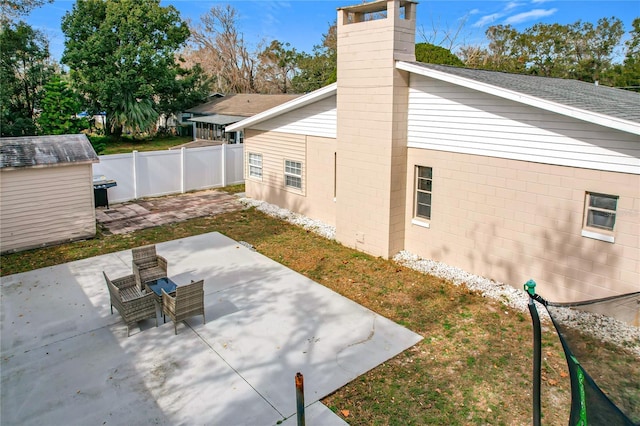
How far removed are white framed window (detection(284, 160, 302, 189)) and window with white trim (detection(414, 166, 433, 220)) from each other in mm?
5210

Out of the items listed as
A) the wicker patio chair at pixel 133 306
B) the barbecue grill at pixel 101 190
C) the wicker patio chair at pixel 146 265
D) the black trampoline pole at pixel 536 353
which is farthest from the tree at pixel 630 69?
the wicker patio chair at pixel 133 306

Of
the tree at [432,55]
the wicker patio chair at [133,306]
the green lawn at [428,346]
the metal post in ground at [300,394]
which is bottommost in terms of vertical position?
the green lawn at [428,346]

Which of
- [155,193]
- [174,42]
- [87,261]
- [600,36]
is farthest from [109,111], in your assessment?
[600,36]

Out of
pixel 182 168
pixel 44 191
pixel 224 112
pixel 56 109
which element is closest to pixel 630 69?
pixel 224 112

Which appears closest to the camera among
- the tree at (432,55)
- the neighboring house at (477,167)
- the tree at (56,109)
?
the neighboring house at (477,167)

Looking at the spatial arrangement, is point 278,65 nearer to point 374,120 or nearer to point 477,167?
point 374,120

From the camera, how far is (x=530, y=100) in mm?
8836

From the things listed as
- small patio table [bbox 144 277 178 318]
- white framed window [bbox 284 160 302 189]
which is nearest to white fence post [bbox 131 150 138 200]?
white framed window [bbox 284 160 302 189]

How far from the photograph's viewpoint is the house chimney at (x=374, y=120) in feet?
36.6

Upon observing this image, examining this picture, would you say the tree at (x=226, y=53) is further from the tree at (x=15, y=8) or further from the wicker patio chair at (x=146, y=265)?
the wicker patio chair at (x=146, y=265)

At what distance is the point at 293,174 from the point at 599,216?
9919 mm

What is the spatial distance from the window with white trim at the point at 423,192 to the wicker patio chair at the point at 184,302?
6209 millimetres

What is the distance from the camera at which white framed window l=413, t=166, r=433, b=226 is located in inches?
464

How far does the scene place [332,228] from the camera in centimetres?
1470
